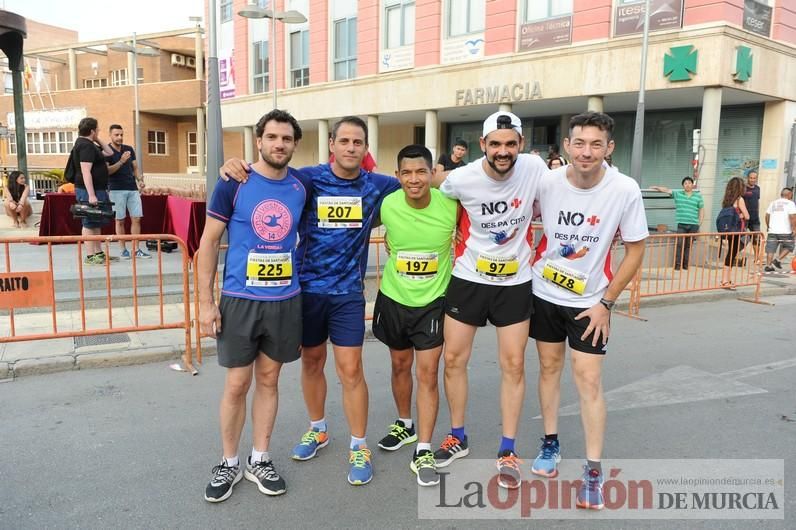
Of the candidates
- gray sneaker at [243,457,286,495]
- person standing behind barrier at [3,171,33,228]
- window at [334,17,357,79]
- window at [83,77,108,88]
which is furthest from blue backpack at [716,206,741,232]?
window at [83,77,108,88]

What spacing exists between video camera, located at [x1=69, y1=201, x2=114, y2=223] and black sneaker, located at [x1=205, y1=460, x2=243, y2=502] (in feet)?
20.3

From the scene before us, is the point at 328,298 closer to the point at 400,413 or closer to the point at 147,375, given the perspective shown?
the point at 400,413

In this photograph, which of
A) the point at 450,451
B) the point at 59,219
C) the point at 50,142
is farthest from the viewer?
the point at 50,142

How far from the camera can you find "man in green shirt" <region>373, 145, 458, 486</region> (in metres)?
3.60

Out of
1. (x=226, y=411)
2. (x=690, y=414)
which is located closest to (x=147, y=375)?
(x=226, y=411)

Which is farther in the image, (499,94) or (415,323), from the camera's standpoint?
(499,94)

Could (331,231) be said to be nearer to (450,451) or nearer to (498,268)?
(498,268)

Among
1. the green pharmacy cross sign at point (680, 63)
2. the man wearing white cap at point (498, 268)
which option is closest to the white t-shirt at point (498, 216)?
the man wearing white cap at point (498, 268)

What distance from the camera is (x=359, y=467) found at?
3523 millimetres

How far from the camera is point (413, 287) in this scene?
3652 mm

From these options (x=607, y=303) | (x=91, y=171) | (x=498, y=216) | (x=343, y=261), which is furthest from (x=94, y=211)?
(x=607, y=303)

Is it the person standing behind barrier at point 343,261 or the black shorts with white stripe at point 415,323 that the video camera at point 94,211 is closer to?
the person standing behind barrier at point 343,261

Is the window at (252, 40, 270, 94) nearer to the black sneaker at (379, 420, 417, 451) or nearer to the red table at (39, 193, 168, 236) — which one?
the red table at (39, 193, 168, 236)

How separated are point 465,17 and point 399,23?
120 inches
